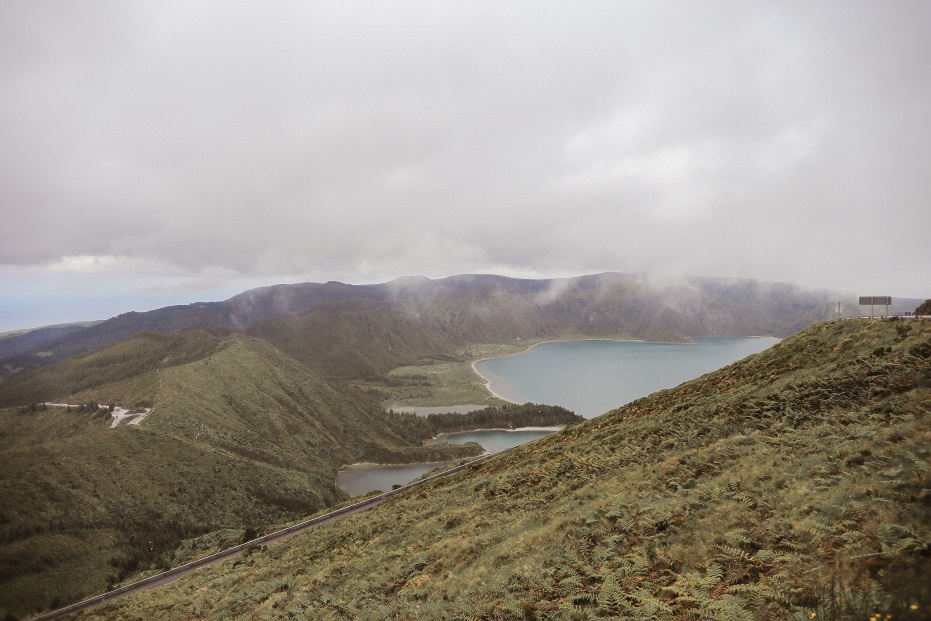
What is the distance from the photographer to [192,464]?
296ft

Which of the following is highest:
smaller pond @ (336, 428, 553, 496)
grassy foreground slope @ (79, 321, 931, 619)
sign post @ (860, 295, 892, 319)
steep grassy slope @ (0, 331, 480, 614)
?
sign post @ (860, 295, 892, 319)

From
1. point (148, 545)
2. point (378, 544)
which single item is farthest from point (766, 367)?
point (148, 545)

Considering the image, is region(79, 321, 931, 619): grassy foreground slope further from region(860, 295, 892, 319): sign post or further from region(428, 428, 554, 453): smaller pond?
region(428, 428, 554, 453): smaller pond

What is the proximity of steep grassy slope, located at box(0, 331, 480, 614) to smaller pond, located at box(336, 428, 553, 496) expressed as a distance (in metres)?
5.56

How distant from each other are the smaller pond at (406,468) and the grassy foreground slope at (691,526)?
81.0m

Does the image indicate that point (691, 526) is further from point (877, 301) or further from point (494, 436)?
point (494, 436)

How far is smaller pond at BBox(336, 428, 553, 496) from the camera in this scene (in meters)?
123

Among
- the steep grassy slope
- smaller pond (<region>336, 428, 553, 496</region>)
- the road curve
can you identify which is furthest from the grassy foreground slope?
smaller pond (<region>336, 428, 553, 496</region>)

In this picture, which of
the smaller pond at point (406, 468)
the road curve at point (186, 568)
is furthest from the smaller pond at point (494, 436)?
the road curve at point (186, 568)

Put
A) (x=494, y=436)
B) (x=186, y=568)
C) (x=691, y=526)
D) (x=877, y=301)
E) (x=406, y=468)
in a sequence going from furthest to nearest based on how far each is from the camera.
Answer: (x=494, y=436) → (x=406, y=468) → (x=186, y=568) → (x=877, y=301) → (x=691, y=526)

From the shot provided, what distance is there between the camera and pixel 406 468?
137 meters

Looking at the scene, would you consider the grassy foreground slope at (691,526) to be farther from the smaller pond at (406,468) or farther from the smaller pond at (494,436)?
the smaller pond at (494,436)

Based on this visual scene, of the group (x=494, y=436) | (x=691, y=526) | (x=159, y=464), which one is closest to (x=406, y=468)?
(x=494, y=436)

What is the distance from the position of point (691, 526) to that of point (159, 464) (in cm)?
10680
